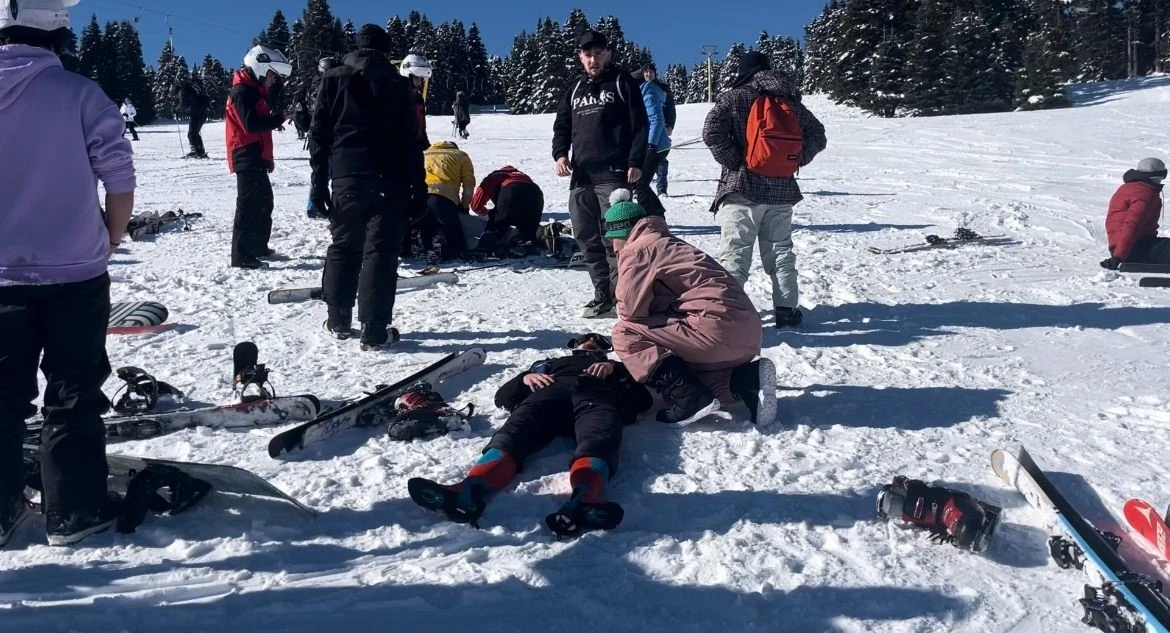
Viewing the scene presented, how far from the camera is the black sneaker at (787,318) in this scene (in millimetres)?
5531

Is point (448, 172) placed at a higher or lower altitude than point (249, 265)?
higher

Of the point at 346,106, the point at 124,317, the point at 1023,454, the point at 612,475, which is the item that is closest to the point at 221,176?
the point at 124,317

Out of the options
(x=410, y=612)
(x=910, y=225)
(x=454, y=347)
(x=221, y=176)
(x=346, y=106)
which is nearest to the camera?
(x=410, y=612)

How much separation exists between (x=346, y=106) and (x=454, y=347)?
1.72 m

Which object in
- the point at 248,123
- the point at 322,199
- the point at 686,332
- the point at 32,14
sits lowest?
the point at 686,332

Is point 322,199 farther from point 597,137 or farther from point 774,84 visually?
point 774,84

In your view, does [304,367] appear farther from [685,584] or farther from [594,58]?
[685,584]

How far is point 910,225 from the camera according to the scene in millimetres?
9672

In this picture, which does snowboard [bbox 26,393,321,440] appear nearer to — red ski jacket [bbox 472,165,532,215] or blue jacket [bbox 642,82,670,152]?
red ski jacket [bbox 472,165,532,215]

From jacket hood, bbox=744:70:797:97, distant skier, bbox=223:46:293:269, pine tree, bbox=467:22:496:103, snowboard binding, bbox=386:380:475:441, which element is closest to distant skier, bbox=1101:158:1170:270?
jacket hood, bbox=744:70:797:97

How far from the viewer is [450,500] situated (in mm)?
2895

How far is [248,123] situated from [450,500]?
542cm

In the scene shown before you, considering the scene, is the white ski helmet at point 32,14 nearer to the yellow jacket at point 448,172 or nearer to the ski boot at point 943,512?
the ski boot at point 943,512

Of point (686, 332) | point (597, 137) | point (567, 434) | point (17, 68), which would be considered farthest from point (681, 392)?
point (17, 68)
